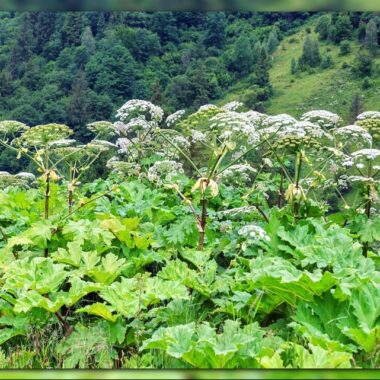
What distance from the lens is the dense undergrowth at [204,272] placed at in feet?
6.66

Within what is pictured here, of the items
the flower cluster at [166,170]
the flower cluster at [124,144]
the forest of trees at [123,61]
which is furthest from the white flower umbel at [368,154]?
the forest of trees at [123,61]

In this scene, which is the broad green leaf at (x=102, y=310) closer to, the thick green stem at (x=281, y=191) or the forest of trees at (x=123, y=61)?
the thick green stem at (x=281, y=191)

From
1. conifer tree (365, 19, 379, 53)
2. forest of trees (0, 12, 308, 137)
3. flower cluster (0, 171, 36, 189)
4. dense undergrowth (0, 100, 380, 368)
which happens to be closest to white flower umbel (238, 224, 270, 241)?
dense undergrowth (0, 100, 380, 368)

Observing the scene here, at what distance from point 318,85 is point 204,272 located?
42747 mm

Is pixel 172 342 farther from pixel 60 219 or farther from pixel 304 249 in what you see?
pixel 60 219

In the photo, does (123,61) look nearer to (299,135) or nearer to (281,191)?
(281,191)

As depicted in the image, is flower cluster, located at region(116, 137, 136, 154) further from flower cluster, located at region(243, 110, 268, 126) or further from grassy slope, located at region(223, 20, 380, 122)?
grassy slope, located at region(223, 20, 380, 122)

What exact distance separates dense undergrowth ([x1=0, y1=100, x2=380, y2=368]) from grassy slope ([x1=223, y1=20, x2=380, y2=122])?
34.3 metres

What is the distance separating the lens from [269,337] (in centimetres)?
208

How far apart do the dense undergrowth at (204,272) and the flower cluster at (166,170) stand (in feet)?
0.06

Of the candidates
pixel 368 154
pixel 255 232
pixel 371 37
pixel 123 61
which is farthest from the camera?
Answer: pixel 371 37

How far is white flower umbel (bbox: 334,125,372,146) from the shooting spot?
3.12 m

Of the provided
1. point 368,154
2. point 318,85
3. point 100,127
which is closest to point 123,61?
point 100,127

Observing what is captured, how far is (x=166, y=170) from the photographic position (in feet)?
13.2
